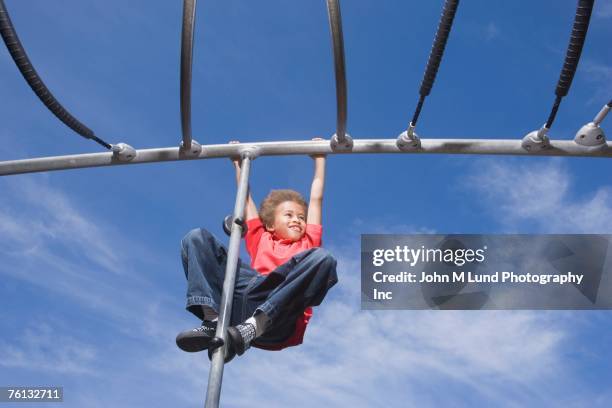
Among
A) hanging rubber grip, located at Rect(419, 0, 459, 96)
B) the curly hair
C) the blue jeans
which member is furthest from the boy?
hanging rubber grip, located at Rect(419, 0, 459, 96)

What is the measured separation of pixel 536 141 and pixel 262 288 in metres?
1.62

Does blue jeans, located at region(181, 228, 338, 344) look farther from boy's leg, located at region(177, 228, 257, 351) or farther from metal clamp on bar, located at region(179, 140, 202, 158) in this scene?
metal clamp on bar, located at region(179, 140, 202, 158)

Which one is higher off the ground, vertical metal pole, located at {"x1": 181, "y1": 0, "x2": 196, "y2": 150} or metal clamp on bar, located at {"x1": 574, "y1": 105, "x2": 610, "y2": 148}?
vertical metal pole, located at {"x1": 181, "y1": 0, "x2": 196, "y2": 150}

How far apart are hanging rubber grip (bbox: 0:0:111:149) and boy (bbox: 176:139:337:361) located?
80 centimetres

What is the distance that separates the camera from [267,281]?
426cm

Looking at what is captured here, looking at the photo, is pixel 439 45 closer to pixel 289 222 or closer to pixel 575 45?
pixel 575 45

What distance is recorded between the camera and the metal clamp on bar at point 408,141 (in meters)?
4.01

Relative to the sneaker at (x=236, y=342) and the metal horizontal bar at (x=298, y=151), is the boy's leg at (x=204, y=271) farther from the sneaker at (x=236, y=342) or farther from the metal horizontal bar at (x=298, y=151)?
the metal horizontal bar at (x=298, y=151)

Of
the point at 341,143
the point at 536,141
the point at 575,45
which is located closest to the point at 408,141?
the point at 341,143

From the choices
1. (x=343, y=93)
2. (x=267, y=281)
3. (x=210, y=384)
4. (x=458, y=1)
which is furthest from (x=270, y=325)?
(x=458, y=1)

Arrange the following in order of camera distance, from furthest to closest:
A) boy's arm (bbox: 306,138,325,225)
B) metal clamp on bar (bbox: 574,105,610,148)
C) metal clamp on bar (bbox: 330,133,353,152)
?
boy's arm (bbox: 306,138,325,225) < metal clamp on bar (bbox: 330,133,353,152) < metal clamp on bar (bbox: 574,105,610,148)

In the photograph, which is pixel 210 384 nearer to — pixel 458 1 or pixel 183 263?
pixel 183 263

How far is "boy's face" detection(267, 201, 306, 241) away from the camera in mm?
4965

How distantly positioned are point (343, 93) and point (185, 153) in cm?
107
